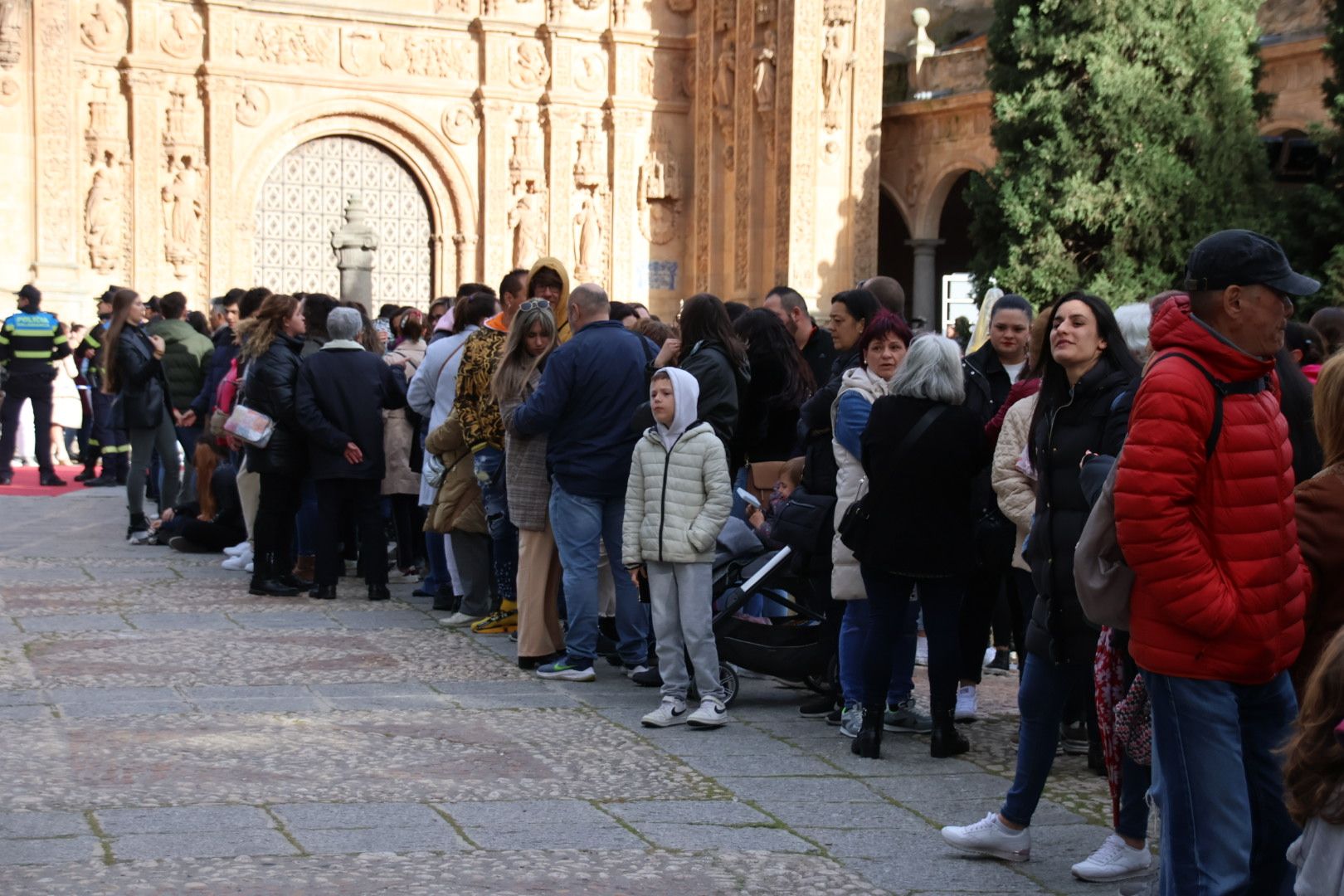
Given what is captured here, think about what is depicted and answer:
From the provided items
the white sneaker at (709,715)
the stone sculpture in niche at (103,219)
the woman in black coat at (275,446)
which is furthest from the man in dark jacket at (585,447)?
the stone sculpture in niche at (103,219)

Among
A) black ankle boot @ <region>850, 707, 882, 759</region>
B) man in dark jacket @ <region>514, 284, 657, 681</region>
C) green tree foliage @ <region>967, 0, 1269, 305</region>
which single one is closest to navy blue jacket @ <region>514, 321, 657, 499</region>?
man in dark jacket @ <region>514, 284, 657, 681</region>

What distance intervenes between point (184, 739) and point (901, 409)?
3.07m

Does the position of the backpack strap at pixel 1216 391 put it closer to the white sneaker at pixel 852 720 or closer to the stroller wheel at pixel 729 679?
the white sneaker at pixel 852 720

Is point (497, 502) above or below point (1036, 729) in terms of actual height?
above

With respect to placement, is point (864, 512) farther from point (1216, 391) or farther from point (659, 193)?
point (659, 193)

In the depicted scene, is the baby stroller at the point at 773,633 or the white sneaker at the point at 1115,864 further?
the baby stroller at the point at 773,633

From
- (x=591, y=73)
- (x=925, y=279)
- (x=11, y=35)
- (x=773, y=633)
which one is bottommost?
(x=773, y=633)

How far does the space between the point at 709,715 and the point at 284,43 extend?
18693 millimetres

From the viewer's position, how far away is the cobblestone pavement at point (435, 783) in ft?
16.5

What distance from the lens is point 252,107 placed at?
23.4 m

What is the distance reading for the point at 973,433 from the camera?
255 inches

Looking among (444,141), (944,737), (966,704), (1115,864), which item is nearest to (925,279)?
(444,141)

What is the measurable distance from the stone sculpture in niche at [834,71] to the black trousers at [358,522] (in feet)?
48.7

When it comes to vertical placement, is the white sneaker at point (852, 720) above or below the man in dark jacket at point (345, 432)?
below
